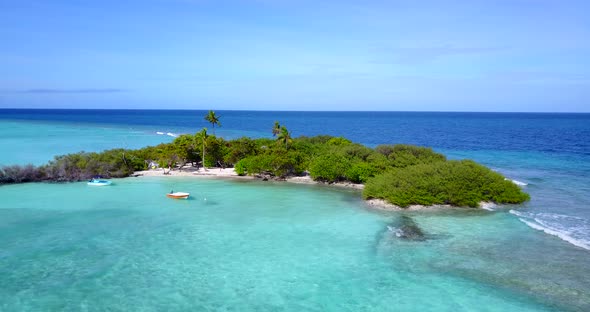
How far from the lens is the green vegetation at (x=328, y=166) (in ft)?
122

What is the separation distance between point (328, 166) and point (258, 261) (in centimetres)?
2434

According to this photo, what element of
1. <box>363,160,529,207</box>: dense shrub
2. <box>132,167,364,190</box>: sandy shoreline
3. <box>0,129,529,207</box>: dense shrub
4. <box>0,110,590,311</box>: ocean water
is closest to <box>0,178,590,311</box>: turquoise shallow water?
<box>0,110,590,311</box>: ocean water

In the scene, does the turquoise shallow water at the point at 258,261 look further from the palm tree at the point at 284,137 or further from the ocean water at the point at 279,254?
the palm tree at the point at 284,137

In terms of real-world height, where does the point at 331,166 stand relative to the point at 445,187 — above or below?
above

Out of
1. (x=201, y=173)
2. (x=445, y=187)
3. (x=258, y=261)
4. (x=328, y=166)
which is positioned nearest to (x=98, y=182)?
(x=201, y=173)

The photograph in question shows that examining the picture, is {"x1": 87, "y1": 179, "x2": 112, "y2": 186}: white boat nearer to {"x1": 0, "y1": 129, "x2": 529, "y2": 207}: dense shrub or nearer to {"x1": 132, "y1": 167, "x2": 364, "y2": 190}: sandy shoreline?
{"x1": 0, "y1": 129, "x2": 529, "y2": 207}: dense shrub

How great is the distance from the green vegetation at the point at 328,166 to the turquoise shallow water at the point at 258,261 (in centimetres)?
299

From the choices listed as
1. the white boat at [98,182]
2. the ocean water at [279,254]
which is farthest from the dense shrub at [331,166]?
the white boat at [98,182]

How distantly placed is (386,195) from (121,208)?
78.4 feet

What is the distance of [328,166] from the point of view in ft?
156

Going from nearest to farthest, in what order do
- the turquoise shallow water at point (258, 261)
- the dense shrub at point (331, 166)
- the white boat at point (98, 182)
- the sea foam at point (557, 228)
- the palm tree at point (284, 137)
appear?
the turquoise shallow water at point (258, 261)
the sea foam at point (557, 228)
the dense shrub at point (331, 166)
the white boat at point (98, 182)
the palm tree at point (284, 137)

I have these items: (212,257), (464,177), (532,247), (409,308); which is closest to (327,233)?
(212,257)

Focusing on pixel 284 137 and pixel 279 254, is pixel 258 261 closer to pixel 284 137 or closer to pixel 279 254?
pixel 279 254

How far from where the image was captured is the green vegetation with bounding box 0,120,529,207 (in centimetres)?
3728
